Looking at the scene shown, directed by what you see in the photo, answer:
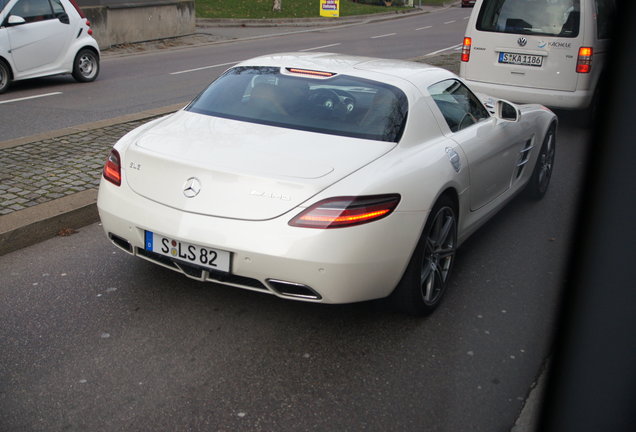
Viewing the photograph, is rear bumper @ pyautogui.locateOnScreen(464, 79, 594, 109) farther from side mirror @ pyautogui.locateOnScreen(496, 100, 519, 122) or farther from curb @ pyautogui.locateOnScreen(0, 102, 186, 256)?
curb @ pyautogui.locateOnScreen(0, 102, 186, 256)

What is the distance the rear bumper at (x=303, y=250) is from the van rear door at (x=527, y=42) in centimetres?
681

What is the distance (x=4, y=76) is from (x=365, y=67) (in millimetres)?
8692

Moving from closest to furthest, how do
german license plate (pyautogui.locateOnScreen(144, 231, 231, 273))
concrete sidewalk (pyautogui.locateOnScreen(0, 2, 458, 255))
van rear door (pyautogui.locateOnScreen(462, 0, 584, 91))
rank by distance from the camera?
german license plate (pyautogui.locateOnScreen(144, 231, 231, 273))
concrete sidewalk (pyautogui.locateOnScreen(0, 2, 458, 255))
van rear door (pyautogui.locateOnScreen(462, 0, 584, 91))

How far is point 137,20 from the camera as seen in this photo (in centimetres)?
2069

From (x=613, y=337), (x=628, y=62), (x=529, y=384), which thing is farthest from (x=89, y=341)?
(x=628, y=62)

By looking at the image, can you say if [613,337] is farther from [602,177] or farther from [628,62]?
[628,62]

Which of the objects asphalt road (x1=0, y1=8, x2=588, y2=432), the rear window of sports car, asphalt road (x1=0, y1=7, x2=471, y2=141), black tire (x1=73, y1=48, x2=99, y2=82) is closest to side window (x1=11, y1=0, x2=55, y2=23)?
black tire (x1=73, y1=48, x2=99, y2=82)

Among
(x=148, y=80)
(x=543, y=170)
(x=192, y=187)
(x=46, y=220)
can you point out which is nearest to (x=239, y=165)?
(x=192, y=187)

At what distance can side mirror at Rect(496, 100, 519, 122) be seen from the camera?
18.3 feet

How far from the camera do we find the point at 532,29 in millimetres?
9938

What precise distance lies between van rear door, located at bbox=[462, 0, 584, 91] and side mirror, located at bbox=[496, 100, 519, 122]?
4.64 meters

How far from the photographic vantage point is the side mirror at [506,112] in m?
5.59

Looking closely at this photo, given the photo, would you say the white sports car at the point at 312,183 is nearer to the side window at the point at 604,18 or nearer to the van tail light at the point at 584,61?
the van tail light at the point at 584,61

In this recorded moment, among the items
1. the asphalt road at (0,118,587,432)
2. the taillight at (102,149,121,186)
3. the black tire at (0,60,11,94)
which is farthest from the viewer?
the black tire at (0,60,11,94)
